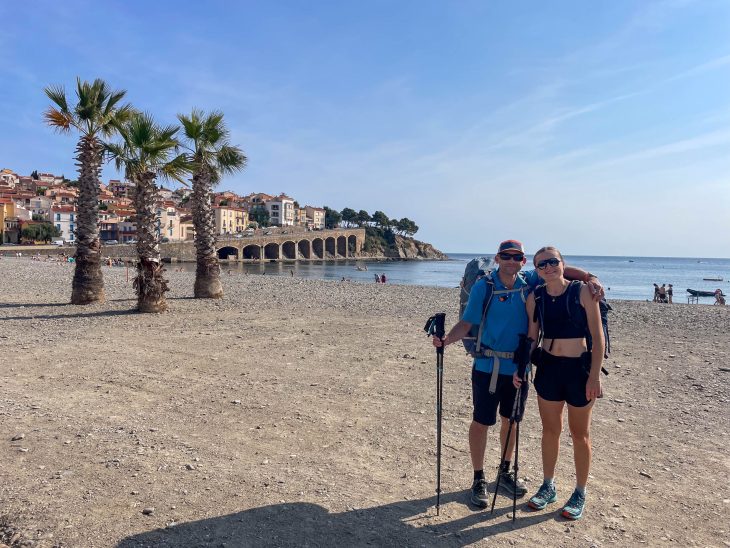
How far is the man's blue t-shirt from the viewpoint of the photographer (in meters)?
3.82

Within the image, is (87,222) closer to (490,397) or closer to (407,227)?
(490,397)

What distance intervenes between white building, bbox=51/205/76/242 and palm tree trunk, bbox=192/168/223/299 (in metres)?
85.4

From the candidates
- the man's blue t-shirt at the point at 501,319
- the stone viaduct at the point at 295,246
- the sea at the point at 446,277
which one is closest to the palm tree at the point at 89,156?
the man's blue t-shirt at the point at 501,319

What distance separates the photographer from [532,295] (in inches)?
149

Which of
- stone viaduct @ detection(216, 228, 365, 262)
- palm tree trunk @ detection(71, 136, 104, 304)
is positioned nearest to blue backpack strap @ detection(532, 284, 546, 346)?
palm tree trunk @ detection(71, 136, 104, 304)

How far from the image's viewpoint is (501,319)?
3.85m

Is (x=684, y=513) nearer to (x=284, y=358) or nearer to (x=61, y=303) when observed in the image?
(x=284, y=358)

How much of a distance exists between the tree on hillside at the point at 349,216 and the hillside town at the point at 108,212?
20.0m

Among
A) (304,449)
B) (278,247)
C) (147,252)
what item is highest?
(278,247)

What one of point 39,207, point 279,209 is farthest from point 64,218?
point 279,209

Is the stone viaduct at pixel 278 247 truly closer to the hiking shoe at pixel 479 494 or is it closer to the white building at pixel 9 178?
the white building at pixel 9 178

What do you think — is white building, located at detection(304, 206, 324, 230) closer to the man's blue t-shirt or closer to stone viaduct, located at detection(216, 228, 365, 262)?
stone viaduct, located at detection(216, 228, 365, 262)

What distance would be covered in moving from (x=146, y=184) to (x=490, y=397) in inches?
519

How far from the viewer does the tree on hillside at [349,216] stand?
173 metres
